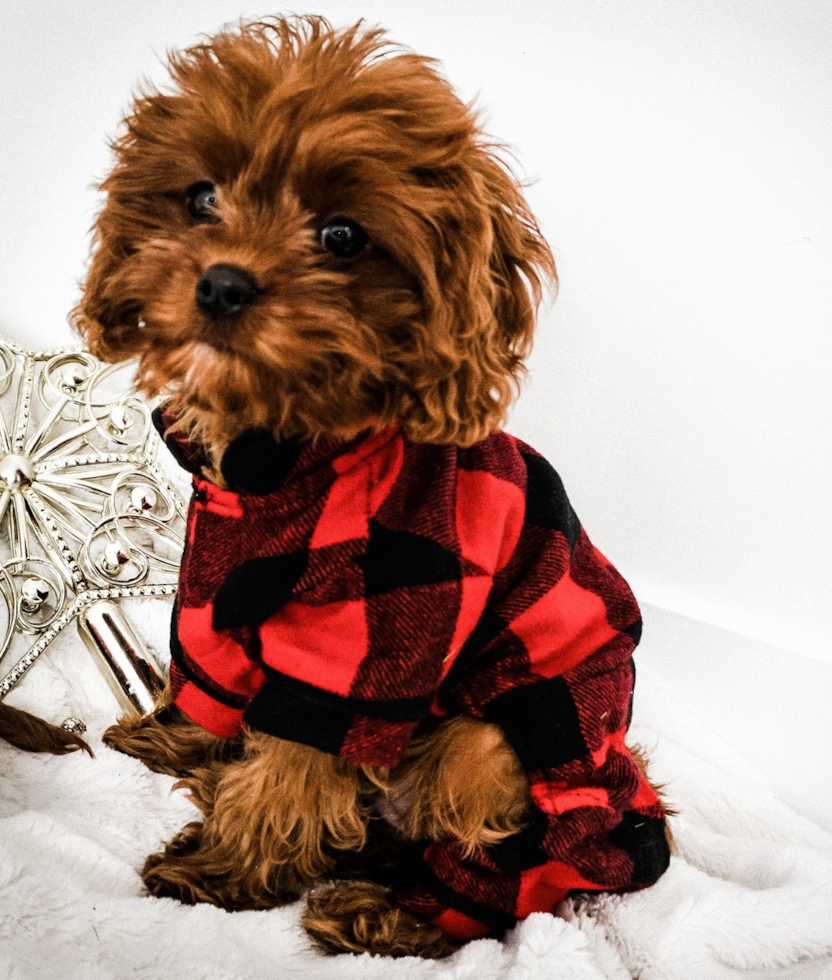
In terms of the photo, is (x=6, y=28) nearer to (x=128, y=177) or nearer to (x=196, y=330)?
(x=128, y=177)

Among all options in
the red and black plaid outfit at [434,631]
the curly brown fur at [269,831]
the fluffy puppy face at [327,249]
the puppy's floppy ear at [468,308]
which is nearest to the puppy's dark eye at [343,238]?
the fluffy puppy face at [327,249]

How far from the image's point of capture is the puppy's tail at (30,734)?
159 centimetres

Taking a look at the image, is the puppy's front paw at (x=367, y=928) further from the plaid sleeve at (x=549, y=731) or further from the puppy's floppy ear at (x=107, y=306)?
the puppy's floppy ear at (x=107, y=306)

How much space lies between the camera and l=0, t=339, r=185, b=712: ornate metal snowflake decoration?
6.24 feet

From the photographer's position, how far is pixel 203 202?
1236 millimetres

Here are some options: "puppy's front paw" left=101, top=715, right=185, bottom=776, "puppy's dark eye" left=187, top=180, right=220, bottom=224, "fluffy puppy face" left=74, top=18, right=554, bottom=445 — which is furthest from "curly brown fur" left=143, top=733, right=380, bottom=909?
"puppy's dark eye" left=187, top=180, right=220, bottom=224

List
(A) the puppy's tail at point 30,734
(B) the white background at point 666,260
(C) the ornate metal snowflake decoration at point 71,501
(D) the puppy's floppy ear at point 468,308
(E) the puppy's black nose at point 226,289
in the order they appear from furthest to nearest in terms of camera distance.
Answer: (C) the ornate metal snowflake decoration at point 71,501 < (B) the white background at point 666,260 < (A) the puppy's tail at point 30,734 < (D) the puppy's floppy ear at point 468,308 < (E) the puppy's black nose at point 226,289

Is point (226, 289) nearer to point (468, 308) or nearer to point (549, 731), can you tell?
point (468, 308)

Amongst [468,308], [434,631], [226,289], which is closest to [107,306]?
[226,289]

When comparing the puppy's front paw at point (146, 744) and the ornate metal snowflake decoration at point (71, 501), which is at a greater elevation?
the ornate metal snowflake decoration at point (71, 501)

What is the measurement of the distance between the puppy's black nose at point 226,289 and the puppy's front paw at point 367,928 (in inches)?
37.6

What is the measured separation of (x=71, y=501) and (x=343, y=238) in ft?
3.77

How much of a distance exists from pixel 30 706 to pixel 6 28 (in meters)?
1.57

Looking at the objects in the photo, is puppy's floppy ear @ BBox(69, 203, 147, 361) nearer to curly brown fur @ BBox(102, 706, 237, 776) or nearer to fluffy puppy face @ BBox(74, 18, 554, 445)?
fluffy puppy face @ BBox(74, 18, 554, 445)
